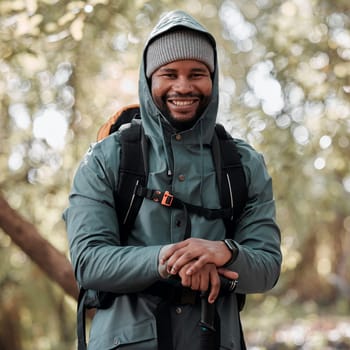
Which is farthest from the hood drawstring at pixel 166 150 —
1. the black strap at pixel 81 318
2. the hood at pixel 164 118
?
the black strap at pixel 81 318

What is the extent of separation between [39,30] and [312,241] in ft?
32.1

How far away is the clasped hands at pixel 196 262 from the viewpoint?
2445 millimetres

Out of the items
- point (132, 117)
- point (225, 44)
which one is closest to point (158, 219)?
point (132, 117)

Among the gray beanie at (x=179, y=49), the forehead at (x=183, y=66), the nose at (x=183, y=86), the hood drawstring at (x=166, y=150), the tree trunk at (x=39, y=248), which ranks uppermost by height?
the gray beanie at (x=179, y=49)

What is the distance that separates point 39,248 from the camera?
5434 mm

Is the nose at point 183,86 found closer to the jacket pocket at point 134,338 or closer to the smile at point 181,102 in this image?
the smile at point 181,102

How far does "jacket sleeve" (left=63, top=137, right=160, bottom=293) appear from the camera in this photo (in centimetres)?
254

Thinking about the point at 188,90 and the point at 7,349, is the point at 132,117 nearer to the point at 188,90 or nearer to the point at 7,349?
the point at 188,90

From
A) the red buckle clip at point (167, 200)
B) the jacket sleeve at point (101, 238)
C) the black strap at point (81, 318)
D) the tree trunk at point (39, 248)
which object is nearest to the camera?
the jacket sleeve at point (101, 238)

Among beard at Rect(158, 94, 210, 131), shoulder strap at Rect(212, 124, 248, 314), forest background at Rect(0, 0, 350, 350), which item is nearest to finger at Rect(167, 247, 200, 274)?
shoulder strap at Rect(212, 124, 248, 314)

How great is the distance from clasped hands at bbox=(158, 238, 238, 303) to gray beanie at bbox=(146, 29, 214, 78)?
0.78m

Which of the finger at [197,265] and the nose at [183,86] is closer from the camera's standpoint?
the finger at [197,265]

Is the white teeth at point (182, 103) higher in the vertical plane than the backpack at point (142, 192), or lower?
higher

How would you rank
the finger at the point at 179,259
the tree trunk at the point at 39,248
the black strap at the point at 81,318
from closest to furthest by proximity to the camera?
the finger at the point at 179,259, the black strap at the point at 81,318, the tree trunk at the point at 39,248
